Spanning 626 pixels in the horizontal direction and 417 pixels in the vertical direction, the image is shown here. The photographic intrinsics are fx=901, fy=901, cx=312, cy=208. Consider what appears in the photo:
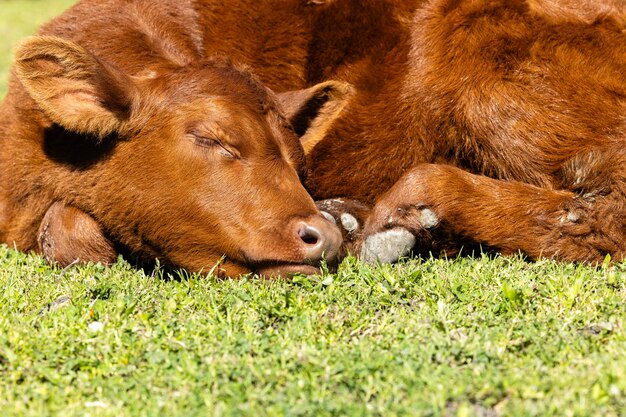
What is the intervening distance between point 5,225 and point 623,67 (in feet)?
13.0

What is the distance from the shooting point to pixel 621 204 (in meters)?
5.14

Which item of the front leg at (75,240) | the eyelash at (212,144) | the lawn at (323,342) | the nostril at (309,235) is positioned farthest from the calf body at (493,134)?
the front leg at (75,240)

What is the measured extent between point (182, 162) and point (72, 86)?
732 millimetres

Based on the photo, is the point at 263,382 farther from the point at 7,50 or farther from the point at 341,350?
the point at 7,50

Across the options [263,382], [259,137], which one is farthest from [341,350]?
[259,137]

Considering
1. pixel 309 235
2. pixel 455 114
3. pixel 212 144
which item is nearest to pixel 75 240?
pixel 212 144

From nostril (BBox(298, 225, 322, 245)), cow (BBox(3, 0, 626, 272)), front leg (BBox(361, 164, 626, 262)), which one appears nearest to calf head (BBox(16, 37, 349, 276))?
nostril (BBox(298, 225, 322, 245))

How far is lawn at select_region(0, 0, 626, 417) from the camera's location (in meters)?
3.24

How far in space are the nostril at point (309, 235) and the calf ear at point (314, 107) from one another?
108cm

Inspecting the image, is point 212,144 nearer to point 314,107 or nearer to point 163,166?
point 163,166

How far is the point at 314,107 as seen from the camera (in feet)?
18.2

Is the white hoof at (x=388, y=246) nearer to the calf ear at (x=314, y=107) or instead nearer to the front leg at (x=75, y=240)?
the calf ear at (x=314, y=107)

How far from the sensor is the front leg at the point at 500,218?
16.7 ft

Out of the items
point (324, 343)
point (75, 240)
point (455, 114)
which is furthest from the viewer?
point (455, 114)
